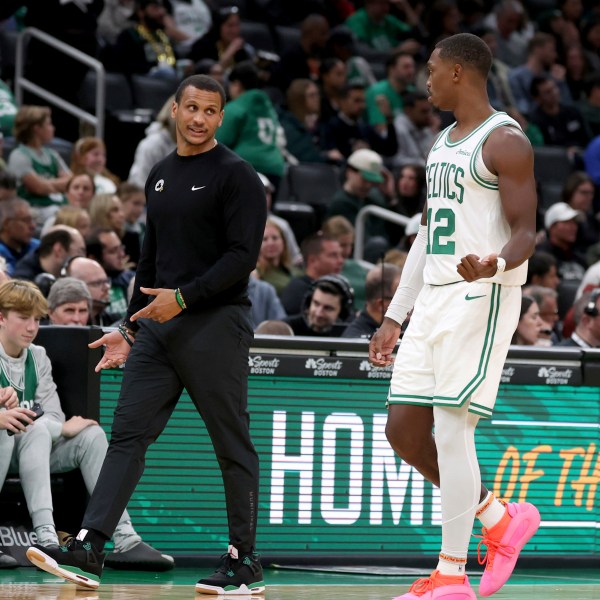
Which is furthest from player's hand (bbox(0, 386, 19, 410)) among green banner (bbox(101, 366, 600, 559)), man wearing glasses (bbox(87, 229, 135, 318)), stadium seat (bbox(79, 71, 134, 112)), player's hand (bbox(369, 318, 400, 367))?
stadium seat (bbox(79, 71, 134, 112))

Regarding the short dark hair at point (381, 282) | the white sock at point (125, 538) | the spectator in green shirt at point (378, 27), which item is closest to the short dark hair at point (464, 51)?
the white sock at point (125, 538)

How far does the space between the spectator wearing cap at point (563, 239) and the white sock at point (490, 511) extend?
7978mm

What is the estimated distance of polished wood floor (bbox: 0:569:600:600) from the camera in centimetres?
588

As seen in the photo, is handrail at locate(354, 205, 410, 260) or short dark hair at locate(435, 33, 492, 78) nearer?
short dark hair at locate(435, 33, 492, 78)

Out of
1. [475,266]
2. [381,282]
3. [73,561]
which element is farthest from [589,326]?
[73,561]

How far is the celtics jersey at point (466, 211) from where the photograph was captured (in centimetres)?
548

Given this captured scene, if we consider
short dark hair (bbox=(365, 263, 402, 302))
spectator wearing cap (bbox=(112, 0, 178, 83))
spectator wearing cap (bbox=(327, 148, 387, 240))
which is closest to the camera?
short dark hair (bbox=(365, 263, 402, 302))

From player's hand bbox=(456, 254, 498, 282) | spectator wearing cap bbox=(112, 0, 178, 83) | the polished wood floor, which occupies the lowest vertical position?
the polished wood floor

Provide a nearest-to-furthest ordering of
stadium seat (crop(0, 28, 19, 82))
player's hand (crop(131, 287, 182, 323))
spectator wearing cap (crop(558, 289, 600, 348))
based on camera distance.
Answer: player's hand (crop(131, 287, 182, 323)) < spectator wearing cap (crop(558, 289, 600, 348)) < stadium seat (crop(0, 28, 19, 82))

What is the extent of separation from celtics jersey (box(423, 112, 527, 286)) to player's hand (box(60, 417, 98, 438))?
215 centimetres

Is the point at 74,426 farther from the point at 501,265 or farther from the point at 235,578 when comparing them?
the point at 501,265

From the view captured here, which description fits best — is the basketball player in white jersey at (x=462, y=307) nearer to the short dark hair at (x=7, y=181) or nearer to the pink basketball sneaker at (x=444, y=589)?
the pink basketball sneaker at (x=444, y=589)

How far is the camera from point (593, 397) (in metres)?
8.08

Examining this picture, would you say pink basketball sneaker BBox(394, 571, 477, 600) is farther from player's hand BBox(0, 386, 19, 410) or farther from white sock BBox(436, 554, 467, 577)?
player's hand BBox(0, 386, 19, 410)
